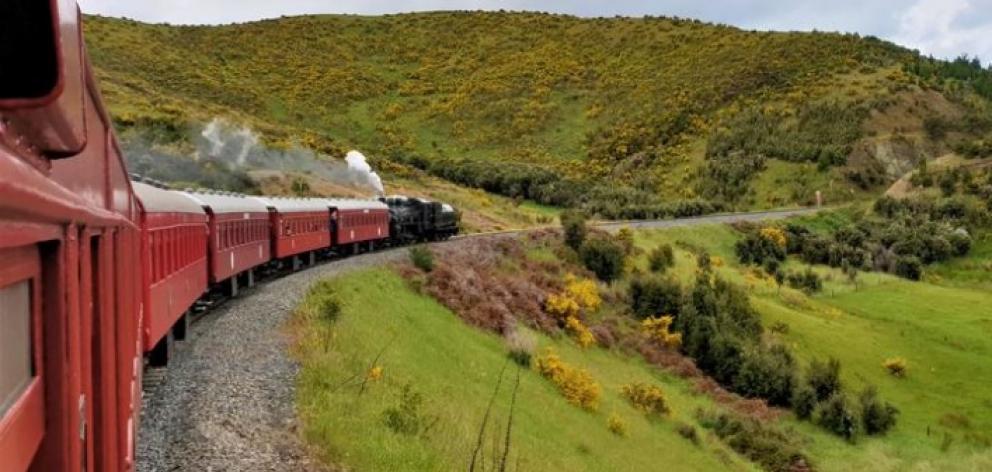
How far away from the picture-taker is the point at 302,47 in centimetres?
11500

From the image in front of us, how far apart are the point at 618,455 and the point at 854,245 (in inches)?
1696

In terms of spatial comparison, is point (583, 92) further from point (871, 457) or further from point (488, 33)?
point (871, 457)

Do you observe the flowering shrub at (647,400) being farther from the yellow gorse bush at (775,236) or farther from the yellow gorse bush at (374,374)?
the yellow gorse bush at (775,236)

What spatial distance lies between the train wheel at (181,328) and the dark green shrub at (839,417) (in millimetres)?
18990

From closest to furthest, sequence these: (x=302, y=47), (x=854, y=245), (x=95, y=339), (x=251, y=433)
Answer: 1. (x=95, y=339)
2. (x=251, y=433)
3. (x=854, y=245)
4. (x=302, y=47)

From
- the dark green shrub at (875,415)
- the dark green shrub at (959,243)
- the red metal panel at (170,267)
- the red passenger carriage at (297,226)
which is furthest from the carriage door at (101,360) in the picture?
the dark green shrub at (959,243)

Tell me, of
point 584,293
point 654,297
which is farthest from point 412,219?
point 654,297

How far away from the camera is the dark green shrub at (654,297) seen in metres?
35.5

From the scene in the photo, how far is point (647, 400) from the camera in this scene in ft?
81.8

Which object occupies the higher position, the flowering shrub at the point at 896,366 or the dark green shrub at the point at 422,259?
the dark green shrub at the point at 422,259

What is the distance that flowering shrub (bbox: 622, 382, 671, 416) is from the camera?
24.7 m

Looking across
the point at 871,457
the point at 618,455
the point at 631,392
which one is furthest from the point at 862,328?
the point at 618,455

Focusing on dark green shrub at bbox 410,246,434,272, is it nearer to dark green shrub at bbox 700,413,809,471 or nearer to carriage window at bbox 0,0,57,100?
dark green shrub at bbox 700,413,809,471

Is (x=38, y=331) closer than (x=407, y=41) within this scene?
Yes
